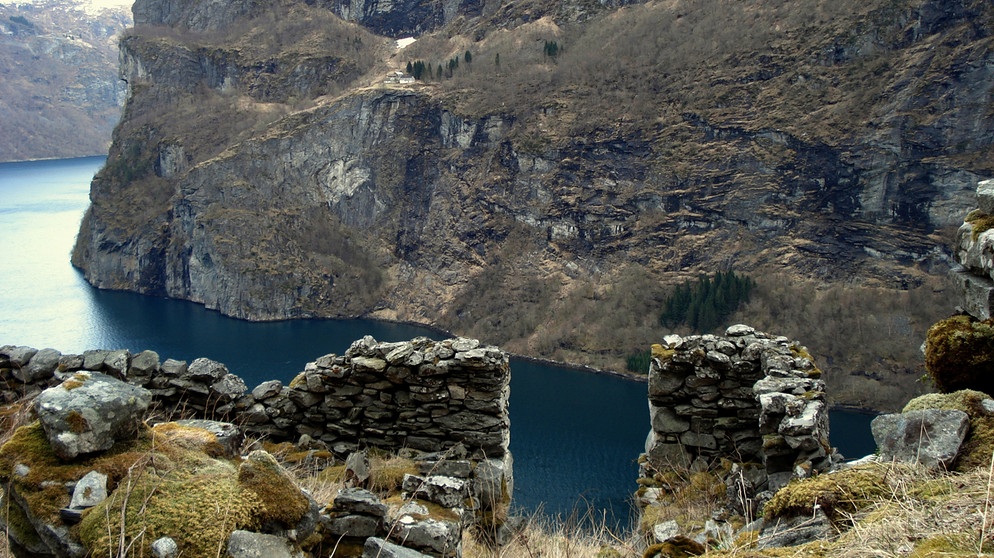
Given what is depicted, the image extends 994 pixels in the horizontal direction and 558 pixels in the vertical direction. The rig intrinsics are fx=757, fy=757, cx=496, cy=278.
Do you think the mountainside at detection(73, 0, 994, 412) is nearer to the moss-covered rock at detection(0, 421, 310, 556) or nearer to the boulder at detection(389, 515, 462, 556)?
the boulder at detection(389, 515, 462, 556)

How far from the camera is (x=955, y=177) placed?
92875 mm

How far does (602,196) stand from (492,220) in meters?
17.6

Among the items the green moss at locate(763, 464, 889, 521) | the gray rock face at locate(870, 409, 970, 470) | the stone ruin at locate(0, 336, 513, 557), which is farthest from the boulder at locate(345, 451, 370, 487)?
the gray rock face at locate(870, 409, 970, 470)

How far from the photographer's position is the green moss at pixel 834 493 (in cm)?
528

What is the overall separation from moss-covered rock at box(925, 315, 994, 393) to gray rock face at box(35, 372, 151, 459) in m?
8.08

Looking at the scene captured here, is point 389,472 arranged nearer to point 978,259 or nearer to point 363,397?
point 363,397

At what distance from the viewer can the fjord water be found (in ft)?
165

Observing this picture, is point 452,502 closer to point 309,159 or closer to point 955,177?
point 955,177

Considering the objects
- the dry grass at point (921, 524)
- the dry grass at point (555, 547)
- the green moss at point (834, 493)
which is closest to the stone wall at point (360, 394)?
the dry grass at point (555, 547)

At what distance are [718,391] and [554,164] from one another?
341 ft

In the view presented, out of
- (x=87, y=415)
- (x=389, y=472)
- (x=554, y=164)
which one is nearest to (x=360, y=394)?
(x=389, y=472)

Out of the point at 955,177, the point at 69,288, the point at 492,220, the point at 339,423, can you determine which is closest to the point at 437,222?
the point at 492,220

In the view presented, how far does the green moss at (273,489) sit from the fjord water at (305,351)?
2373 centimetres

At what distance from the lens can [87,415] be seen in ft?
19.9
